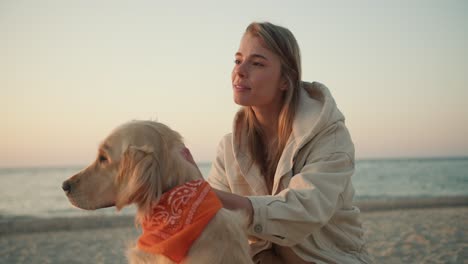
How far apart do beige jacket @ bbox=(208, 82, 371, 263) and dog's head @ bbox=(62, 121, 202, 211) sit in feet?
1.80

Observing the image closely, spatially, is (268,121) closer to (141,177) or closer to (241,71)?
(241,71)

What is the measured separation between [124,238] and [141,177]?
24.8 ft

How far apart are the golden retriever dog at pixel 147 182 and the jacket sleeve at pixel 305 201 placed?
8.4 inches

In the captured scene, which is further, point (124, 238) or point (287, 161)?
point (124, 238)

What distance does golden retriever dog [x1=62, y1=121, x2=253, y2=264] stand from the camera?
251 centimetres

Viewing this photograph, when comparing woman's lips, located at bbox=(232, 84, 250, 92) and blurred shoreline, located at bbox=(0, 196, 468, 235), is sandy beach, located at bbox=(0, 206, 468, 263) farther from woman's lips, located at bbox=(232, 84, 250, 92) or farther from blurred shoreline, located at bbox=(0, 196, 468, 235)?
woman's lips, located at bbox=(232, 84, 250, 92)

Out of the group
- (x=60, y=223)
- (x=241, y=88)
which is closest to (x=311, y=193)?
(x=241, y=88)

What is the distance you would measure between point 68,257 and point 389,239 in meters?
5.61

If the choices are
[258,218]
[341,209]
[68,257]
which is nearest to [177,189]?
[258,218]

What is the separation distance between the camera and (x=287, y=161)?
332 centimetres

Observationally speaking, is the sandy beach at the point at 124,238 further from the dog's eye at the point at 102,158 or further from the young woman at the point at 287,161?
the dog's eye at the point at 102,158

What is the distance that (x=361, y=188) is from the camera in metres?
21.2

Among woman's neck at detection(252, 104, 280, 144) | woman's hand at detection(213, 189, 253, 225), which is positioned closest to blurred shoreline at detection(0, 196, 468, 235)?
woman's neck at detection(252, 104, 280, 144)

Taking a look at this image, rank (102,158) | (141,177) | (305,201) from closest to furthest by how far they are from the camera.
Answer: (141,177)
(102,158)
(305,201)
